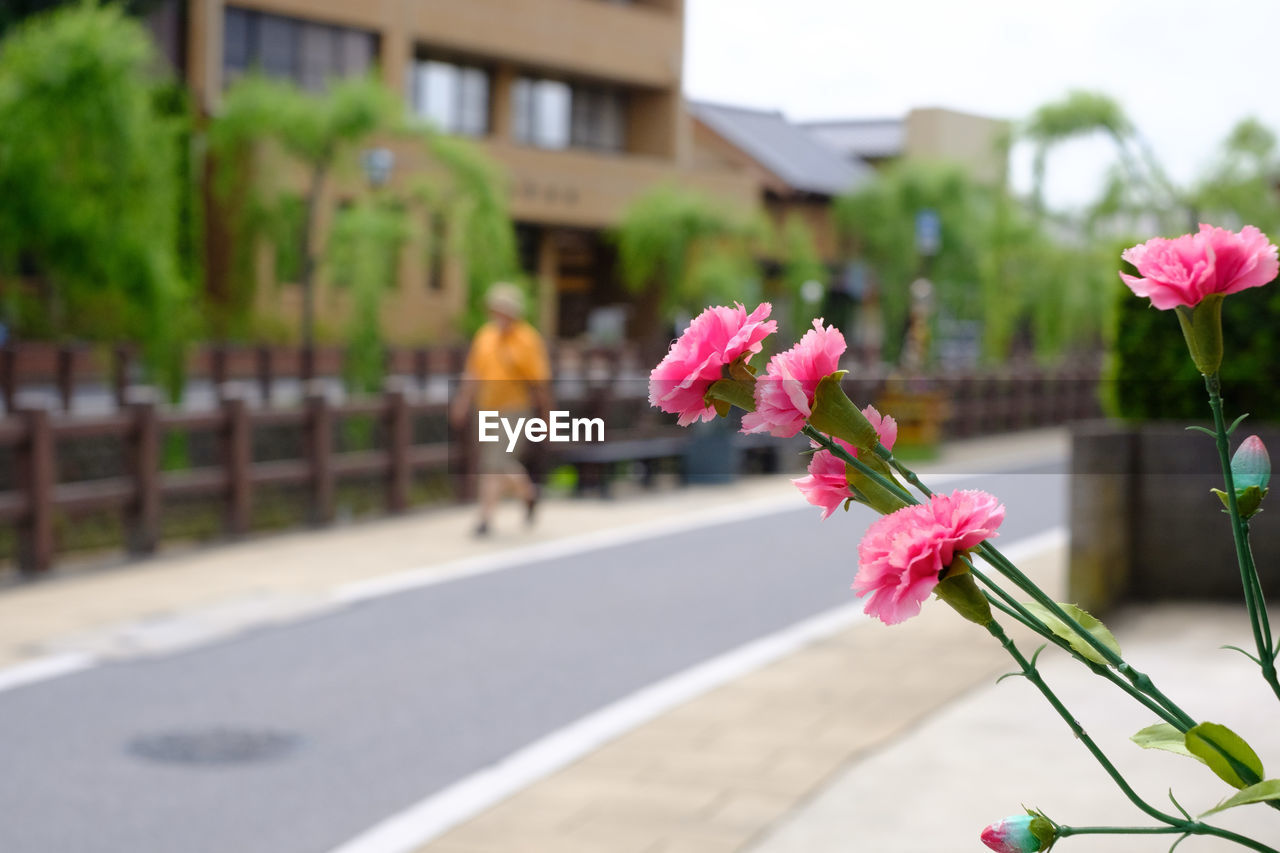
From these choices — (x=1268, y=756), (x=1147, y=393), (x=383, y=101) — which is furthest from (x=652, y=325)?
(x=1268, y=756)

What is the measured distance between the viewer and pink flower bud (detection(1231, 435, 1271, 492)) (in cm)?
112

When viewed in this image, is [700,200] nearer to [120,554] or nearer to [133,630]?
[120,554]

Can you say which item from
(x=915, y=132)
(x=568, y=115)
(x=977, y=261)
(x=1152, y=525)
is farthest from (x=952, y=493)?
(x=568, y=115)

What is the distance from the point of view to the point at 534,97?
42.5m

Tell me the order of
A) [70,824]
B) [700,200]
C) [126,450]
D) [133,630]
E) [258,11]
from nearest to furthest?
[70,824]
[133,630]
[126,450]
[258,11]
[700,200]

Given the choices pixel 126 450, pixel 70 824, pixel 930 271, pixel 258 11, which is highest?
pixel 258 11

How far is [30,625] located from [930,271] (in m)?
34.4

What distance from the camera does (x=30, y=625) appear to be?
928cm

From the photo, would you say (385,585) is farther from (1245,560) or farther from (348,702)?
(1245,560)

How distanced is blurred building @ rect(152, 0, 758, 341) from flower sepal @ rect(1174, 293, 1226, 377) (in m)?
32.6

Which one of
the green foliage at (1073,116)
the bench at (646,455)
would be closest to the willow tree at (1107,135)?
the green foliage at (1073,116)

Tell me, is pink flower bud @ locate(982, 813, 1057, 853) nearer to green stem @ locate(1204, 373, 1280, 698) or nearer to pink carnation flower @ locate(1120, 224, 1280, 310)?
green stem @ locate(1204, 373, 1280, 698)

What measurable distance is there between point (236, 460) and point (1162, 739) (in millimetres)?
12596

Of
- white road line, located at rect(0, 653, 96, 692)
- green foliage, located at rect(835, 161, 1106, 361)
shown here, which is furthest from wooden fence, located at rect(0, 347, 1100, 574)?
green foliage, located at rect(835, 161, 1106, 361)
